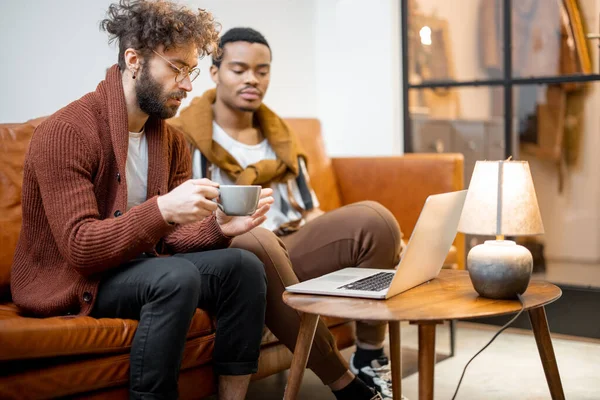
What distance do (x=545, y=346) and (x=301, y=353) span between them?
580mm

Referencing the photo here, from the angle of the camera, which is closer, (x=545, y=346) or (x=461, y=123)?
(x=545, y=346)

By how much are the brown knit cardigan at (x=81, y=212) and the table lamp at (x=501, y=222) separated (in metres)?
0.63

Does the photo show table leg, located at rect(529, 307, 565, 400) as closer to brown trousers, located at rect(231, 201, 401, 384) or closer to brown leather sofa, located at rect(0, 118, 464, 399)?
brown trousers, located at rect(231, 201, 401, 384)

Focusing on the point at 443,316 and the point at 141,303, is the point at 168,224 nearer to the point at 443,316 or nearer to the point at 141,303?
the point at 141,303

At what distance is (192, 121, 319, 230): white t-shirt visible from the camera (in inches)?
98.0

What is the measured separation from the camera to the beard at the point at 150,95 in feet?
6.24

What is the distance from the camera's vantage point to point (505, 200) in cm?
171

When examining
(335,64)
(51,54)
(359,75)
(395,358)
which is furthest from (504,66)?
(51,54)

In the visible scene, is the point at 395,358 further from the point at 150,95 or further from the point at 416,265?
the point at 150,95

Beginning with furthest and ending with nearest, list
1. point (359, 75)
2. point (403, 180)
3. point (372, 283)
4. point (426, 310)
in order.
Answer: point (359, 75) → point (403, 180) → point (372, 283) → point (426, 310)

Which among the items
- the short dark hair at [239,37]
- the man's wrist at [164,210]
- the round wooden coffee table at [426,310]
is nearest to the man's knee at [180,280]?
the man's wrist at [164,210]

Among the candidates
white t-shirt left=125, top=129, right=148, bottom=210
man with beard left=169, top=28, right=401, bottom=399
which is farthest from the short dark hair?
white t-shirt left=125, top=129, right=148, bottom=210

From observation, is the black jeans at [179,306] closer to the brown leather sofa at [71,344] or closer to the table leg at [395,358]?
the brown leather sofa at [71,344]

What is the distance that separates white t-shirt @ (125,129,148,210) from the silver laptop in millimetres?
508
